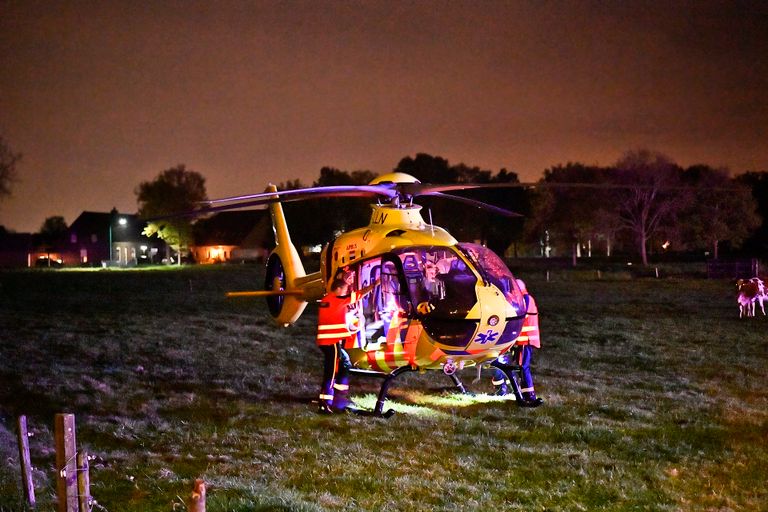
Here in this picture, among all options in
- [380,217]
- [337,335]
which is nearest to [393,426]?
[337,335]

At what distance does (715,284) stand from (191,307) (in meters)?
28.1

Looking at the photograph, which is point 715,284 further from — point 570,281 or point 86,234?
point 86,234

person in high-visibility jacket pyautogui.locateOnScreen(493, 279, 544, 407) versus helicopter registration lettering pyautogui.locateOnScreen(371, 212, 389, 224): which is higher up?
helicopter registration lettering pyautogui.locateOnScreen(371, 212, 389, 224)

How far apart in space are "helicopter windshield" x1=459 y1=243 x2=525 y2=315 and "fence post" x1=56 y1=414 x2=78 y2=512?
6.06m

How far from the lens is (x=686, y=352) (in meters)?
17.0

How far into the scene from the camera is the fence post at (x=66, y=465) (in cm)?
520

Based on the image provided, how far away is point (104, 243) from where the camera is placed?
395 feet

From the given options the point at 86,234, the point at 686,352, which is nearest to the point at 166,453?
the point at 686,352

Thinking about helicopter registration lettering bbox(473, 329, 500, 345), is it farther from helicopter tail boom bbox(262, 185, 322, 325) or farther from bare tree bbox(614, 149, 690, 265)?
bare tree bbox(614, 149, 690, 265)

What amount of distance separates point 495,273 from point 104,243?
119 metres

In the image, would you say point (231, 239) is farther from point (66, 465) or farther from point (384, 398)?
point (66, 465)

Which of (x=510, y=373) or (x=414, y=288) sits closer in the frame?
(x=414, y=288)

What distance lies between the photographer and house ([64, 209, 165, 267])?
393 ft

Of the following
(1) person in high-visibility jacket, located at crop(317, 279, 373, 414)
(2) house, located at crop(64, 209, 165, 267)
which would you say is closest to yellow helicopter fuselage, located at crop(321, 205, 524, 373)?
(1) person in high-visibility jacket, located at crop(317, 279, 373, 414)
